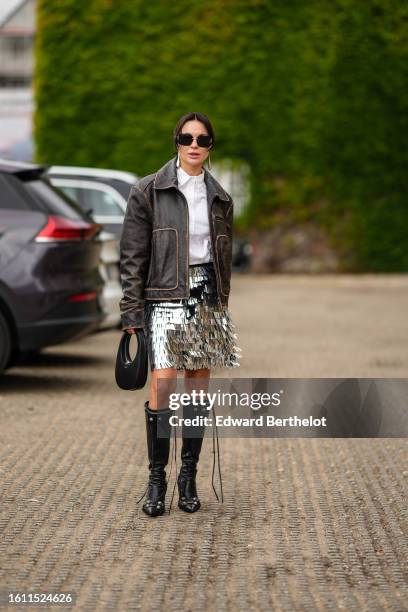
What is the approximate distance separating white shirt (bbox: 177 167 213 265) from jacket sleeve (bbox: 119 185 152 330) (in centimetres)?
19

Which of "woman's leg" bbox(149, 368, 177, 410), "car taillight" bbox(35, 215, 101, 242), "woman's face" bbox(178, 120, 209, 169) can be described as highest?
"woman's face" bbox(178, 120, 209, 169)

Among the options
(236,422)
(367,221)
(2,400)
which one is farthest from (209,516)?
(367,221)

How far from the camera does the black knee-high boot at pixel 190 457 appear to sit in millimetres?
5547

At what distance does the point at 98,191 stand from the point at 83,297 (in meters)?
4.58

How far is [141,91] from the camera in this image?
1145 inches

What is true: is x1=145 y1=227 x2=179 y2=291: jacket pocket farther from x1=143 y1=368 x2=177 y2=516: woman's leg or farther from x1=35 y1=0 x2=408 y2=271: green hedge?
x1=35 y1=0 x2=408 y2=271: green hedge

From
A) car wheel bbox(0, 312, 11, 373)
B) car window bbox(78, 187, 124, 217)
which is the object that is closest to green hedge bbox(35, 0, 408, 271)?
car window bbox(78, 187, 124, 217)

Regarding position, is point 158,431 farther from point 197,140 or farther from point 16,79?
point 16,79

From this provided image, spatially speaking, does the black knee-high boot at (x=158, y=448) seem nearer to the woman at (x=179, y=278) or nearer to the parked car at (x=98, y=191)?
the woman at (x=179, y=278)

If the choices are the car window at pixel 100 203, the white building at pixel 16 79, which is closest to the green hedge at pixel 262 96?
the white building at pixel 16 79

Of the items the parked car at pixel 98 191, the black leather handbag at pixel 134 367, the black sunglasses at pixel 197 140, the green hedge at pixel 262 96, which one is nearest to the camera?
the black leather handbag at pixel 134 367

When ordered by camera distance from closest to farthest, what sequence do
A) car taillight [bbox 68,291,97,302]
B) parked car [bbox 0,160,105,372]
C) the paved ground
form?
1. the paved ground
2. parked car [bbox 0,160,105,372]
3. car taillight [bbox 68,291,97,302]

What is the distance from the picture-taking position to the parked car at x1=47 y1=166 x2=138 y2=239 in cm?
1356

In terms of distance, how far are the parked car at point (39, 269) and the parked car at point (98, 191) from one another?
12.3ft
